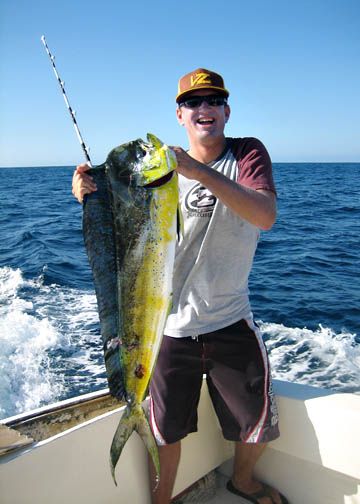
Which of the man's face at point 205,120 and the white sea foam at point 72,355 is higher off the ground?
the man's face at point 205,120

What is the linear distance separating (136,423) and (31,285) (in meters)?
7.85

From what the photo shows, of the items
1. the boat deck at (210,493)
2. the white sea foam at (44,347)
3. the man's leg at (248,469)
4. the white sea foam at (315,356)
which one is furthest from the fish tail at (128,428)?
the white sea foam at (315,356)

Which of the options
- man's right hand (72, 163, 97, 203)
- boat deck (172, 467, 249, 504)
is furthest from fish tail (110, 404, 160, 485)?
boat deck (172, 467, 249, 504)

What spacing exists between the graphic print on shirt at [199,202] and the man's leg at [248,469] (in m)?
1.30

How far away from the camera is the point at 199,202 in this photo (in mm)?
2219

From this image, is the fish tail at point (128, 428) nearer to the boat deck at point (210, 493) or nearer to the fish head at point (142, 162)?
the fish head at point (142, 162)

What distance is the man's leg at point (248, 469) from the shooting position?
2.50 meters

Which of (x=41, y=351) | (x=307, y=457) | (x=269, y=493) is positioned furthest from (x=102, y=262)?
(x=41, y=351)

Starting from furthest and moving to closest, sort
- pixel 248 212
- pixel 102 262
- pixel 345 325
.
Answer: pixel 345 325
pixel 248 212
pixel 102 262

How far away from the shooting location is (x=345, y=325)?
22.9ft

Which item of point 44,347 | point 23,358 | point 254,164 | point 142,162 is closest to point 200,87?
point 254,164

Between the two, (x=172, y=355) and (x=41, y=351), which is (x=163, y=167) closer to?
(x=172, y=355)

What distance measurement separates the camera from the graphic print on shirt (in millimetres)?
2199

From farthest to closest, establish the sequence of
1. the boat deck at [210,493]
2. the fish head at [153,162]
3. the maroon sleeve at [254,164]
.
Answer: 1. the boat deck at [210,493]
2. the maroon sleeve at [254,164]
3. the fish head at [153,162]
